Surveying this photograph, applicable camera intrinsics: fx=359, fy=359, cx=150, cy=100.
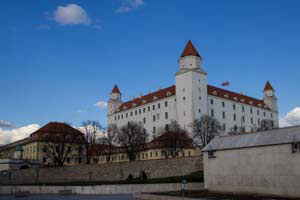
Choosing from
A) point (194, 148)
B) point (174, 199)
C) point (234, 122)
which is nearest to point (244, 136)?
point (174, 199)

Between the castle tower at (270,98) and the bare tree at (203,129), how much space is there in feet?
123

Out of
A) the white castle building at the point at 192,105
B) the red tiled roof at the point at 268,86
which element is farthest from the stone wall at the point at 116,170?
the red tiled roof at the point at 268,86

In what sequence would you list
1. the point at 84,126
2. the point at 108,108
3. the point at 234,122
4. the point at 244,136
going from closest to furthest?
the point at 244,136 → the point at 84,126 → the point at 234,122 → the point at 108,108

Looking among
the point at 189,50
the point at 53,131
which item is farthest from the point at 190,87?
the point at 53,131

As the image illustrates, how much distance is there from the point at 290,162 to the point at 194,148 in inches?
1916

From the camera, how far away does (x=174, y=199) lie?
18.4 meters

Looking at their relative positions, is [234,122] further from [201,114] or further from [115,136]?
[115,136]

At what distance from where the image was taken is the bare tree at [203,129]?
67.8 m

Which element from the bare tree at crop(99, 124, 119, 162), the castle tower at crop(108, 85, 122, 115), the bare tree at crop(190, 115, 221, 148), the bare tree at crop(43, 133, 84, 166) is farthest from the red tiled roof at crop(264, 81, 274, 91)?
the bare tree at crop(43, 133, 84, 166)

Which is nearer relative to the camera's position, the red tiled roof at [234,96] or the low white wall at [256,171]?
the low white wall at [256,171]

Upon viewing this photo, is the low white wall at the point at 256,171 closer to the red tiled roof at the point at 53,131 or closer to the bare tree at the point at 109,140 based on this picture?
the bare tree at the point at 109,140

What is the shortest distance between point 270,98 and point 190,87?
37.1 metres

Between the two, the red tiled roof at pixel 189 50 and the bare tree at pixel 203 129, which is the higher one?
the red tiled roof at pixel 189 50

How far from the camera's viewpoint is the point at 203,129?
230ft
